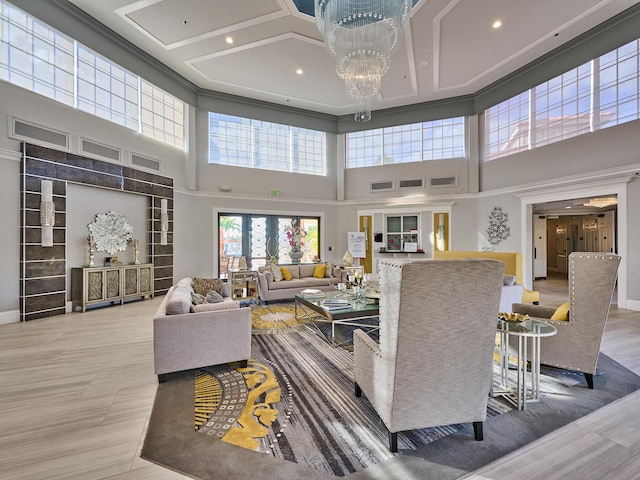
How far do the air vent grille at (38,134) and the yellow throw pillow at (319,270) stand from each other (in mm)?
5318

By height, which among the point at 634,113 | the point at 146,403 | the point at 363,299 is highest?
the point at 634,113

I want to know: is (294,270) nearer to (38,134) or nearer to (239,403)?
(239,403)

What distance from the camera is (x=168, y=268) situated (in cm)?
706

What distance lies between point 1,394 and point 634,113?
970 cm

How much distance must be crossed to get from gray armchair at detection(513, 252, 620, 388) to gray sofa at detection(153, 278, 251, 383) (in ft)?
9.67

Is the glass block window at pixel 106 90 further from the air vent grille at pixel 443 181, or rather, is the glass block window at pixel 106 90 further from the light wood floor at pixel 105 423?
the air vent grille at pixel 443 181

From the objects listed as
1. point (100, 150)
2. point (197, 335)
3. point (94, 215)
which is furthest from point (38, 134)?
point (197, 335)

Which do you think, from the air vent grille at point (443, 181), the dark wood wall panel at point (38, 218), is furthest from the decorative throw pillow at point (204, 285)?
the air vent grille at point (443, 181)

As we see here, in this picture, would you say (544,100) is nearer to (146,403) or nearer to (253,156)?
(253,156)

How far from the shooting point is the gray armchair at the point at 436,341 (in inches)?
62.3

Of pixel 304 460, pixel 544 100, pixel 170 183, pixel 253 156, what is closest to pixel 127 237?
pixel 170 183

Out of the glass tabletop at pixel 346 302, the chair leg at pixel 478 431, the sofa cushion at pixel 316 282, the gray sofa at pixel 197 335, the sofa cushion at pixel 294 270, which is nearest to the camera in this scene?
the chair leg at pixel 478 431

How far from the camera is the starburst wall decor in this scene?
7.70 metres

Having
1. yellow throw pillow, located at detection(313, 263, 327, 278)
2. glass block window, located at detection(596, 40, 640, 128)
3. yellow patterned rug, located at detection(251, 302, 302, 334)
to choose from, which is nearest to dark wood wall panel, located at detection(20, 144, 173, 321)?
yellow patterned rug, located at detection(251, 302, 302, 334)
